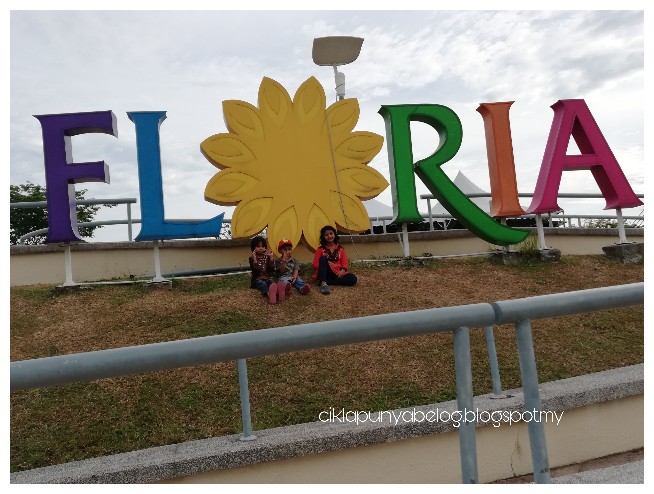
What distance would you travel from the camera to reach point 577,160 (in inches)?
425

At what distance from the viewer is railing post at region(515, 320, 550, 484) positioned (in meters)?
1.93

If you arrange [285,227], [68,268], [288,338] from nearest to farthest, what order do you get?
[288,338] < [68,268] < [285,227]

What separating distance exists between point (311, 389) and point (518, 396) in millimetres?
1918

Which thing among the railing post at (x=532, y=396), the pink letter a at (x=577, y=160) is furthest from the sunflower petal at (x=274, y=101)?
the railing post at (x=532, y=396)

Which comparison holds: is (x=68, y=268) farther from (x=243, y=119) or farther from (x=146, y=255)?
(x=243, y=119)

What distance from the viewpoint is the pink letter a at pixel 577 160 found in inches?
422

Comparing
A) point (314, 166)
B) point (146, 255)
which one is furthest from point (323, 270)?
point (146, 255)

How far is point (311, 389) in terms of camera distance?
5922mm

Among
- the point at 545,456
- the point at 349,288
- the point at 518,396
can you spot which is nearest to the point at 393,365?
the point at 518,396

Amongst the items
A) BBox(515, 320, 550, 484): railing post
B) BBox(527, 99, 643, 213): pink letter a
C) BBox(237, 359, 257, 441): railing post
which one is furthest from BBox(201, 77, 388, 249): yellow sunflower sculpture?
BBox(515, 320, 550, 484): railing post

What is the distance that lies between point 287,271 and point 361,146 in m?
2.86

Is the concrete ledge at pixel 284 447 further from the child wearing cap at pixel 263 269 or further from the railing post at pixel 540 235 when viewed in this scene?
the railing post at pixel 540 235

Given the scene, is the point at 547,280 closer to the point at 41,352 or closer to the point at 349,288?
the point at 349,288

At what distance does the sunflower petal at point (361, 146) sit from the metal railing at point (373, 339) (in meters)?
8.79
